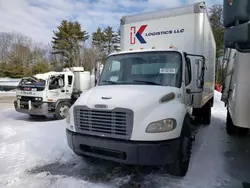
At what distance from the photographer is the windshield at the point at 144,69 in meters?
4.24

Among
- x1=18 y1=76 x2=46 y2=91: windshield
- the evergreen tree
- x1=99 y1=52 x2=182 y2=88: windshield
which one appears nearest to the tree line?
the evergreen tree

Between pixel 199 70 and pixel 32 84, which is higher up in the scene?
pixel 199 70

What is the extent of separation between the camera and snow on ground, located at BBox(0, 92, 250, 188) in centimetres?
378

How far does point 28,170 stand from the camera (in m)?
4.31

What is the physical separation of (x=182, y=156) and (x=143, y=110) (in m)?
1.09

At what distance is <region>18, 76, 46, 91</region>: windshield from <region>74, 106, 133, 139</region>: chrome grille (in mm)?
6280

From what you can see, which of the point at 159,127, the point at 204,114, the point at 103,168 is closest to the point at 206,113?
the point at 204,114

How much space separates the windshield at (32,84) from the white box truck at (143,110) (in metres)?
5.56

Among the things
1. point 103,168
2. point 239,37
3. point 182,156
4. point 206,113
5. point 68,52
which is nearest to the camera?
point 239,37

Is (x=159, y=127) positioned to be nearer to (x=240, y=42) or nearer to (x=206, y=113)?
(x=240, y=42)

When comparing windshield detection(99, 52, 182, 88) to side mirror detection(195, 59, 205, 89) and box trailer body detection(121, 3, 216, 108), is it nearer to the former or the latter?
side mirror detection(195, 59, 205, 89)

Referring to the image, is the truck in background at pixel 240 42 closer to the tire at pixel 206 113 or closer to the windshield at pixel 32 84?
the tire at pixel 206 113

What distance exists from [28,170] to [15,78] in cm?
3979

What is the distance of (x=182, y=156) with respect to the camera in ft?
12.2
